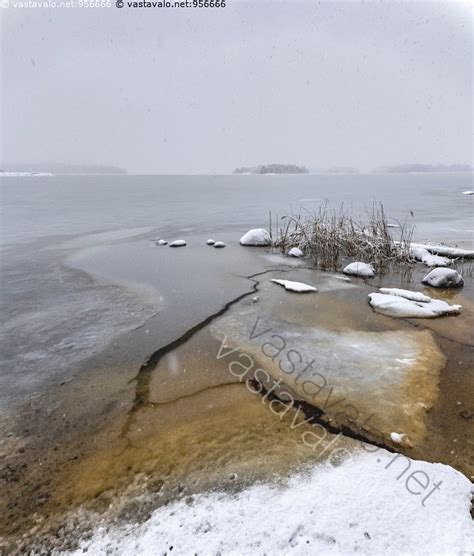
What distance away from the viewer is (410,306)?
620cm

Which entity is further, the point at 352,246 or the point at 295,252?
the point at 295,252

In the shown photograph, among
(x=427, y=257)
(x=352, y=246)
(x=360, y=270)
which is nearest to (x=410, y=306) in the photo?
(x=360, y=270)

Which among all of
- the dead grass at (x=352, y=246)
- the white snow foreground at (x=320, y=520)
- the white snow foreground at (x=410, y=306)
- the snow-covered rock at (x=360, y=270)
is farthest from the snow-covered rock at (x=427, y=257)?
the white snow foreground at (x=320, y=520)

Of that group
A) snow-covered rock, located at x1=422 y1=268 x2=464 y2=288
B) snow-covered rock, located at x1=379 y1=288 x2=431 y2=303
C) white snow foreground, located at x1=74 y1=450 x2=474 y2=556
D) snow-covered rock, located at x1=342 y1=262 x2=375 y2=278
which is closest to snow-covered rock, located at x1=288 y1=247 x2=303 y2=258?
snow-covered rock, located at x1=342 y1=262 x2=375 y2=278

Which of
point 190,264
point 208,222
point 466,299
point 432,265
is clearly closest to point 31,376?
point 190,264

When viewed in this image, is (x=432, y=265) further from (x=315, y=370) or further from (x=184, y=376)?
(x=184, y=376)

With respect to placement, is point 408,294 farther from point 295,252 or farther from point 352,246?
point 295,252

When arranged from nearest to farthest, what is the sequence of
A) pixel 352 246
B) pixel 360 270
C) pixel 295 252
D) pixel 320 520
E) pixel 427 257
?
pixel 320 520 < pixel 360 270 < pixel 427 257 < pixel 352 246 < pixel 295 252

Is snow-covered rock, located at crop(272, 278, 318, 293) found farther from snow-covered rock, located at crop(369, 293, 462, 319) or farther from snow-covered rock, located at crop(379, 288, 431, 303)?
snow-covered rock, located at crop(379, 288, 431, 303)

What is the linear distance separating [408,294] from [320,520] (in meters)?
5.51

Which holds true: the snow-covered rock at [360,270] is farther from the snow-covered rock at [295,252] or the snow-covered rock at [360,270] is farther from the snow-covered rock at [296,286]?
the snow-covered rock at [295,252]

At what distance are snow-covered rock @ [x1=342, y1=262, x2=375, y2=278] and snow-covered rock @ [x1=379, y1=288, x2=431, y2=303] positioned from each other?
4.33ft

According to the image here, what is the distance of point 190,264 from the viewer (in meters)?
10.0

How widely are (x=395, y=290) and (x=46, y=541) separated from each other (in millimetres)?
6773
